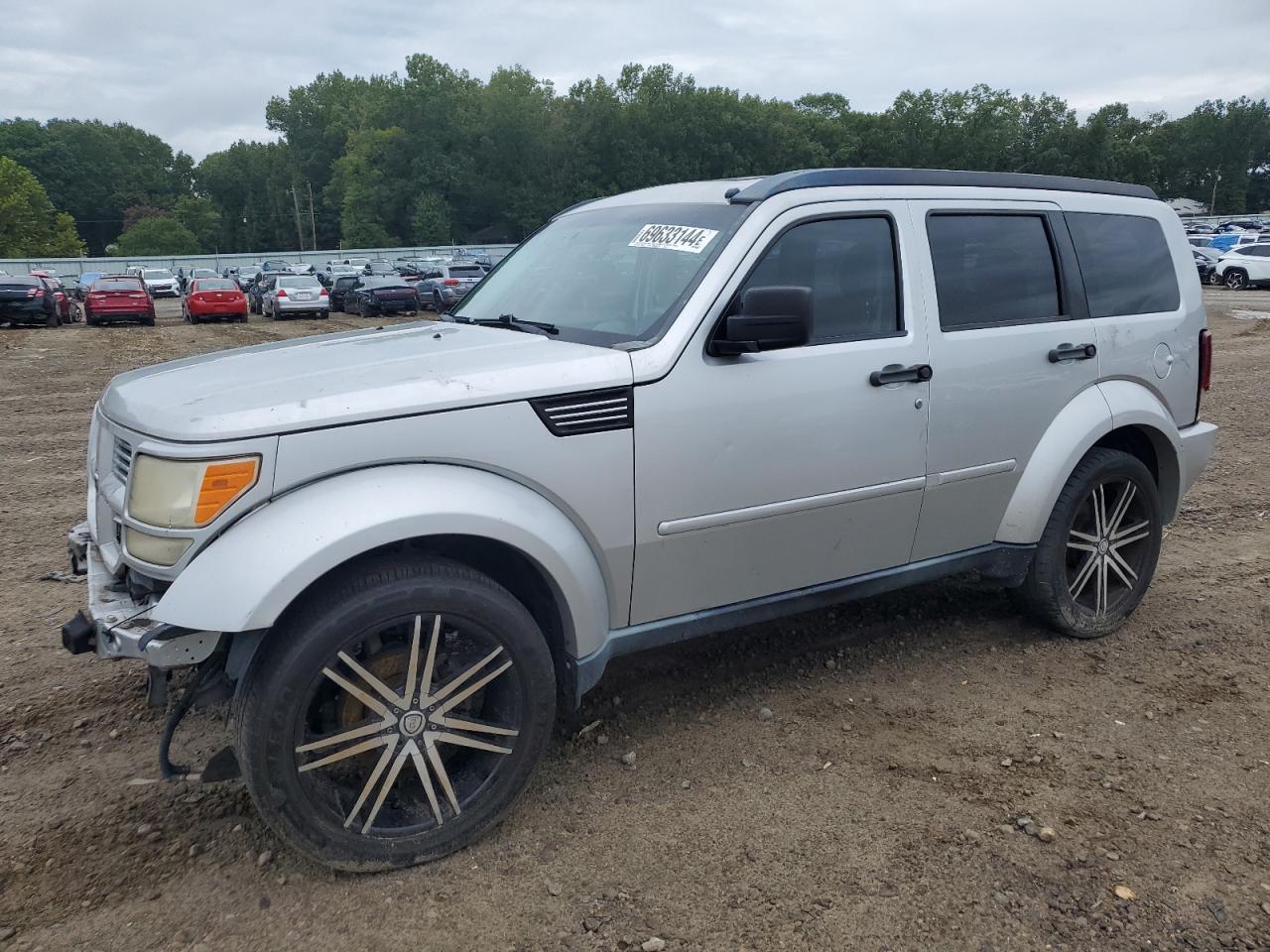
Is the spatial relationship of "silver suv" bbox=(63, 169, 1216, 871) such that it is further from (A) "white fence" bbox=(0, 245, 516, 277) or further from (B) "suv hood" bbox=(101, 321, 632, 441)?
(A) "white fence" bbox=(0, 245, 516, 277)

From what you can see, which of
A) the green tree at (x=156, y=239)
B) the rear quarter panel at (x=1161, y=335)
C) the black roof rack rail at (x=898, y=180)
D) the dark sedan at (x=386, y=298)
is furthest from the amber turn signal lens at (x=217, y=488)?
the green tree at (x=156, y=239)

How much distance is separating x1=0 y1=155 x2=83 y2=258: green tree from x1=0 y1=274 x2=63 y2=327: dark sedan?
63238 mm

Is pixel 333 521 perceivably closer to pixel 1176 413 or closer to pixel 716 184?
pixel 716 184

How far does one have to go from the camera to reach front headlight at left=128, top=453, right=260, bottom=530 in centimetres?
260

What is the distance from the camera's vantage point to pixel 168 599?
2570 millimetres

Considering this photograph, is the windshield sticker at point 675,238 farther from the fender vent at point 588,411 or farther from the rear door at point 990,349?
the rear door at point 990,349

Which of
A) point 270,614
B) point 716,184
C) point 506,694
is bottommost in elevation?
point 506,694

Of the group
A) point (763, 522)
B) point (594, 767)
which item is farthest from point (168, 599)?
point (763, 522)

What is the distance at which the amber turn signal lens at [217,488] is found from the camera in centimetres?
260

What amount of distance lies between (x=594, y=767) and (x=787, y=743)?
2.43 ft

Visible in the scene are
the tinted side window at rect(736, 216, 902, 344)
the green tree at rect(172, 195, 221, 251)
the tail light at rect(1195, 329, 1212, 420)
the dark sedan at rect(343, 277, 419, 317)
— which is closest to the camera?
the tinted side window at rect(736, 216, 902, 344)


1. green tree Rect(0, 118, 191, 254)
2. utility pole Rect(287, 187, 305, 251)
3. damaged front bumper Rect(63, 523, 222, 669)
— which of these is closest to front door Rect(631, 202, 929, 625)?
damaged front bumper Rect(63, 523, 222, 669)

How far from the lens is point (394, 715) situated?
9.34 feet

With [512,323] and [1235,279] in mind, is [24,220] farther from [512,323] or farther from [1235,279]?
[512,323]
